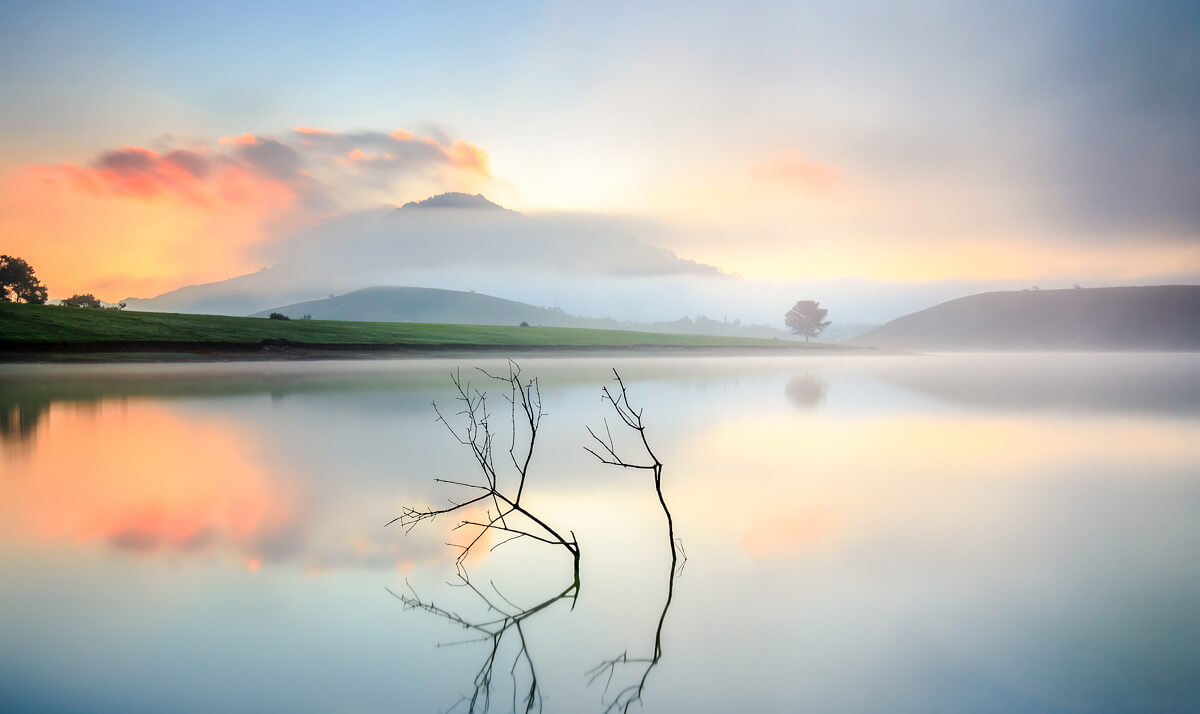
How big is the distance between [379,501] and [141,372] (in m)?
33.1

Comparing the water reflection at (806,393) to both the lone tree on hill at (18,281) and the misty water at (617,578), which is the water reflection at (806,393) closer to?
the misty water at (617,578)

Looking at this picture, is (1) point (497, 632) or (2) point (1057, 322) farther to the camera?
(2) point (1057, 322)

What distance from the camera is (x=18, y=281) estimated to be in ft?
239

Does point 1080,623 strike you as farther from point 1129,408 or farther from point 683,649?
point 1129,408

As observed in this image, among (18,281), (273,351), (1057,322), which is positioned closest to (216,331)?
(273,351)

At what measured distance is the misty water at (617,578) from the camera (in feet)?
14.0

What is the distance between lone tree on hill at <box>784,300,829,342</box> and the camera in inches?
4892

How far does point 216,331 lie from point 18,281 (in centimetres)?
4140

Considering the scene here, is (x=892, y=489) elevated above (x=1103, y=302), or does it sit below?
below

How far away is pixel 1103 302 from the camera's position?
17625cm

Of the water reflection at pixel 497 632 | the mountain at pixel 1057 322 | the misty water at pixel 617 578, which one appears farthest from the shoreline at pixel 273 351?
the mountain at pixel 1057 322

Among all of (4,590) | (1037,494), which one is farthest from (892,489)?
(4,590)

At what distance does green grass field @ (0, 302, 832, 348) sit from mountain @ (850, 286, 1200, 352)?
11475 centimetres

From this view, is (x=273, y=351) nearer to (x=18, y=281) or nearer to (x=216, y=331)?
(x=216, y=331)
